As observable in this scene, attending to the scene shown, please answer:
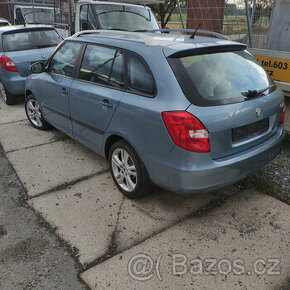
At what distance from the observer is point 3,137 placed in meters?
4.92

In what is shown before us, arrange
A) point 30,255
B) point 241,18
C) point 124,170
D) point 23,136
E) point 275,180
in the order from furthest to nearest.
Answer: point 241,18, point 23,136, point 275,180, point 124,170, point 30,255

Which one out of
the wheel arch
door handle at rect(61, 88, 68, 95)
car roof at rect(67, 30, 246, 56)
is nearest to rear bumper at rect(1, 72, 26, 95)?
door handle at rect(61, 88, 68, 95)

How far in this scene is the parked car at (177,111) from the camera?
244 cm

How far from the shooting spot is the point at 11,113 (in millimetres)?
6184

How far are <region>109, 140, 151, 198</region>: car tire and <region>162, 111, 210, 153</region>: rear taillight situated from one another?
58cm

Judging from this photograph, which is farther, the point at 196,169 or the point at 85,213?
the point at 85,213

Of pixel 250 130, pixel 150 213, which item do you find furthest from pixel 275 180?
pixel 150 213

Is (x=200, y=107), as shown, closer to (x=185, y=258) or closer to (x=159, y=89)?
(x=159, y=89)

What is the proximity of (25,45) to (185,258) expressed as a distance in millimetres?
5977

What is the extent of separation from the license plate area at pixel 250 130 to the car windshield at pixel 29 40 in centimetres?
560

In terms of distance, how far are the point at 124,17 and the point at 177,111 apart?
215 inches

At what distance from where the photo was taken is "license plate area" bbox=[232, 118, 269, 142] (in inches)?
101

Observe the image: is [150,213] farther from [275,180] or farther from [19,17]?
[19,17]

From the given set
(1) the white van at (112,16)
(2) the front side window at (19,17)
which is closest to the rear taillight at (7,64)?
(1) the white van at (112,16)
